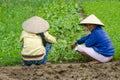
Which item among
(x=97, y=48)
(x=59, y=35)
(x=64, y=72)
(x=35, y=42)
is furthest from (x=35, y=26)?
(x=59, y=35)

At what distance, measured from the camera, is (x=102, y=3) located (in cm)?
1348

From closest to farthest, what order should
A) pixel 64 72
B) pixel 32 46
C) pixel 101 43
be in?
1. pixel 64 72
2. pixel 32 46
3. pixel 101 43

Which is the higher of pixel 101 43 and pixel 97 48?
pixel 101 43

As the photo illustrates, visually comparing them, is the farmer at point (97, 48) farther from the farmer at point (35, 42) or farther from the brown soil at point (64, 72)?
the farmer at point (35, 42)

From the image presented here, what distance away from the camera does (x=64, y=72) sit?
777 cm

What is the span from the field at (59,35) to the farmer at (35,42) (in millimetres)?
194

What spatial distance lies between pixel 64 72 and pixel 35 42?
0.74 metres

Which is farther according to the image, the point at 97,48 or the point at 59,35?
the point at 59,35

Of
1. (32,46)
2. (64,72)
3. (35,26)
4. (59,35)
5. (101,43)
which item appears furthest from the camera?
(59,35)

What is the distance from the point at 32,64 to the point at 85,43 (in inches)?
47.6

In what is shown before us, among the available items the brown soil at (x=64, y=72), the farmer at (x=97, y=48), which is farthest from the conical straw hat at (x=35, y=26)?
the farmer at (x=97, y=48)

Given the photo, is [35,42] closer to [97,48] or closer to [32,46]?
[32,46]

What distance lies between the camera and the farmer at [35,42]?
8086mm

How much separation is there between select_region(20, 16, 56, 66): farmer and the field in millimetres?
194
